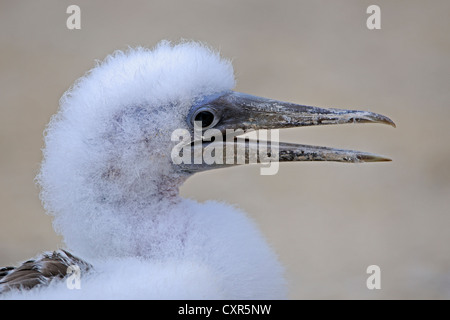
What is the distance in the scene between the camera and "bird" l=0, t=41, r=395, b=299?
124 inches

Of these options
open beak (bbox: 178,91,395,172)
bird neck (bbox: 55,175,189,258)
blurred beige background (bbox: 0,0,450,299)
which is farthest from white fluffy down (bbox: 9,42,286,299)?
blurred beige background (bbox: 0,0,450,299)

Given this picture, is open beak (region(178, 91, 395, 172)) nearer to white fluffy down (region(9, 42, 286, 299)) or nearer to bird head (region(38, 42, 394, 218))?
bird head (region(38, 42, 394, 218))

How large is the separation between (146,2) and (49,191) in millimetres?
6802

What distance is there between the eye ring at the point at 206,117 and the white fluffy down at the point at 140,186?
50 millimetres

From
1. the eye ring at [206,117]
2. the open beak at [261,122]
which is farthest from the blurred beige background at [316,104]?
the eye ring at [206,117]

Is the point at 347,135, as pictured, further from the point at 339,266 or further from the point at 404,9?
the point at 404,9

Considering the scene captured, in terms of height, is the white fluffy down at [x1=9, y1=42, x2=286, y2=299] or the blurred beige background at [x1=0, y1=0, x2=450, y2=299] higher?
the blurred beige background at [x1=0, y1=0, x2=450, y2=299]

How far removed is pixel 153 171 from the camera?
3348mm

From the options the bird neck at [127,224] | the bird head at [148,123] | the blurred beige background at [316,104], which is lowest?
the bird neck at [127,224]

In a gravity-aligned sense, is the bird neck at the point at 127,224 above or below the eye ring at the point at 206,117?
below

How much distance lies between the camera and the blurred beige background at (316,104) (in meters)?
6.27

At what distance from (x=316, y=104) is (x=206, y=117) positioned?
4423 millimetres

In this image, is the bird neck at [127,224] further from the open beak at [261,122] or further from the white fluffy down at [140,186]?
the open beak at [261,122]

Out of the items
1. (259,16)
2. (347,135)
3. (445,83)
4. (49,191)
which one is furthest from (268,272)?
(259,16)
